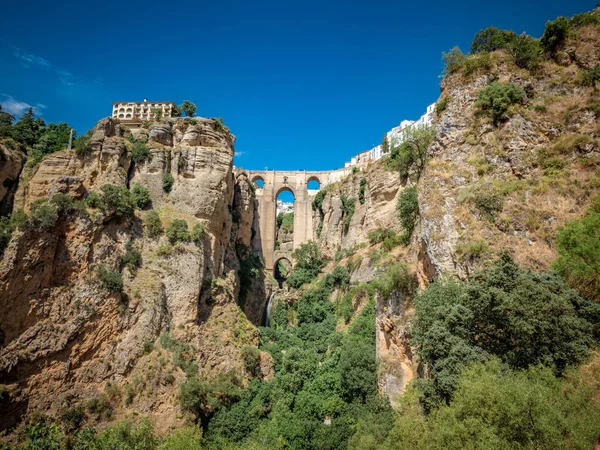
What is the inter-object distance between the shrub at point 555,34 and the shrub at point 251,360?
2612cm

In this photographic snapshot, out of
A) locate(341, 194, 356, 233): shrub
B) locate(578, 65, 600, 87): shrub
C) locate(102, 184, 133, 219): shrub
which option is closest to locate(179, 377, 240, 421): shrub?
locate(102, 184, 133, 219): shrub

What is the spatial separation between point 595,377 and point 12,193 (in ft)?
108

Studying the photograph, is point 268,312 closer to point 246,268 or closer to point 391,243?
point 246,268

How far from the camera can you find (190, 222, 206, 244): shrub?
90.0ft

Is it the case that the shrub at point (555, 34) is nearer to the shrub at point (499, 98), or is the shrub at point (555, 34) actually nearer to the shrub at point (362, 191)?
the shrub at point (499, 98)

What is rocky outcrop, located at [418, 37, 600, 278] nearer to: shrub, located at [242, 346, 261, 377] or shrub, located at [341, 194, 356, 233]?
shrub, located at [242, 346, 261, 377]

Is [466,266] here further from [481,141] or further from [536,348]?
[481,141]

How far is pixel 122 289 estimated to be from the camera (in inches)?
942

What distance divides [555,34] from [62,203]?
1187 inches

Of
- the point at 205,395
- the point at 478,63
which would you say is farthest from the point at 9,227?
the point at 478,63

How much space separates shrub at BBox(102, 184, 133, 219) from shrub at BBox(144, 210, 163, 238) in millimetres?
1230

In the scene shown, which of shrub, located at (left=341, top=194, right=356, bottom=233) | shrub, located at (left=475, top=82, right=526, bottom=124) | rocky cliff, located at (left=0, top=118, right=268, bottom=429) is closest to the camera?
shrub, located at (left=475, top=82, right=526, bottom=124)

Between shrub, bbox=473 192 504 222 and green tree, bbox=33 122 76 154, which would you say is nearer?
shrub, bbox=473 192 504 222

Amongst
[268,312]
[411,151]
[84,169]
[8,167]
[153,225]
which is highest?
[411,151]
